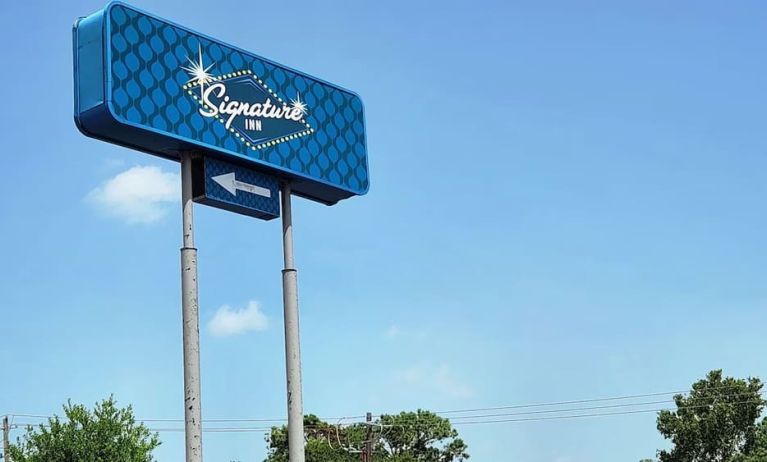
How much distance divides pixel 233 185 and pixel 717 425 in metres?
45.8

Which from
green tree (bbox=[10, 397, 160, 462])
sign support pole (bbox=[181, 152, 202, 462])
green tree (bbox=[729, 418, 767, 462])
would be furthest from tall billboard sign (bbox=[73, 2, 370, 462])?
green tree (bbox=[729, 418, 767, 462])

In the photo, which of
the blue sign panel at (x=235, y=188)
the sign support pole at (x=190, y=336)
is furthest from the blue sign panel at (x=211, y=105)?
the sign support pole at (x=190, y=336)

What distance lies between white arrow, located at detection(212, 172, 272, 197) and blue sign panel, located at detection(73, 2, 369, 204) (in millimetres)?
220

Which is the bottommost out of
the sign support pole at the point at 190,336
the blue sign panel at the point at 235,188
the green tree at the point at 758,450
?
the sign support pole at the point at 190,336

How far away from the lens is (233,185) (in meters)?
12.7

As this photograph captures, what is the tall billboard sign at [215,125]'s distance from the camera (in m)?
11.3

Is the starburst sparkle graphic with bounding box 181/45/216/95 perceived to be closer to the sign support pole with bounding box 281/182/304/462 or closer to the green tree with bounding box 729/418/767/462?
the sign support pole with bounding box 281/182/304/462

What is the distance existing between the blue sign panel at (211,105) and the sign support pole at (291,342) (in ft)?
1.74

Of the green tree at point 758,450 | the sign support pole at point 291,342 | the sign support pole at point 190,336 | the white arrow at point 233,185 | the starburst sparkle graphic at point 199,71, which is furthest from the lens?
the green tree at point 758,450

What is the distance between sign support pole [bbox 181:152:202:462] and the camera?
11.3 m

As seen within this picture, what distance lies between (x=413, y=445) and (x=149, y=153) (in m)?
54.0

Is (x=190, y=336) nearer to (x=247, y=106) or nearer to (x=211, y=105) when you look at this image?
(x=211, y=105)

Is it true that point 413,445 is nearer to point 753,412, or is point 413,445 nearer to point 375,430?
point 375,430
